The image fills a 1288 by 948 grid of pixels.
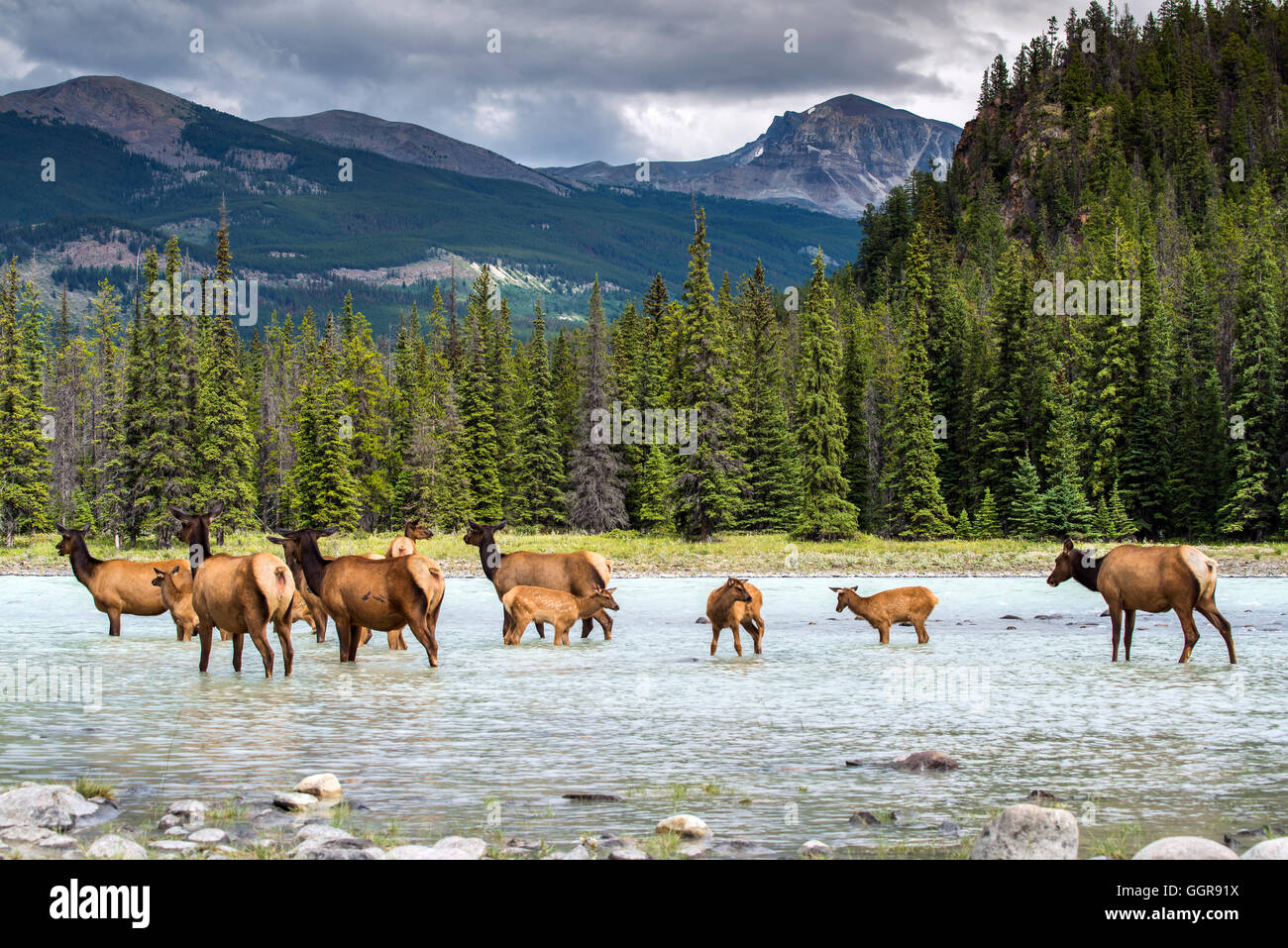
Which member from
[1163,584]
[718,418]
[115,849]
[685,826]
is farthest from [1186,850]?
[718,418]

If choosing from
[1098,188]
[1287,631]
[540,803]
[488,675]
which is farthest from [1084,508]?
[1098,188]

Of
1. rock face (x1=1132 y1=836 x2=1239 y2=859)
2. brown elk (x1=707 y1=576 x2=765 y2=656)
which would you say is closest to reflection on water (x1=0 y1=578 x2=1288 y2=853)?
brown elk (x1=707 y1=576 x2=765 y2=656)

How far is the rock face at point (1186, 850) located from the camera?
6.88 meters

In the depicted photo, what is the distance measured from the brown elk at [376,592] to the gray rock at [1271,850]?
41.7 ft

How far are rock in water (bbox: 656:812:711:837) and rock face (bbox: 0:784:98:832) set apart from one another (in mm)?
4427

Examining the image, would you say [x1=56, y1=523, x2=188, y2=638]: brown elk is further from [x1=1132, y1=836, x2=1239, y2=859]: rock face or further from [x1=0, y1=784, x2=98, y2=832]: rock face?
[x1=1132, y1=836, x2=1239, y2=859]: rock face

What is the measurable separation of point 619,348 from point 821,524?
3027 centimetres

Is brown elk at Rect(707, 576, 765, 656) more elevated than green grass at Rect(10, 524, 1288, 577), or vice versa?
brown elk at Rect(707, 576, 765, 656)

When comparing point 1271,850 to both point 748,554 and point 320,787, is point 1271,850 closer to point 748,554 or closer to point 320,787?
point 320,787

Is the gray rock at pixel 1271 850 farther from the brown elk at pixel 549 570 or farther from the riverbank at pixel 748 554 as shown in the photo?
the riverbank at pixel 748 554

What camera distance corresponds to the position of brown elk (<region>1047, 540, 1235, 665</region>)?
60.0ft

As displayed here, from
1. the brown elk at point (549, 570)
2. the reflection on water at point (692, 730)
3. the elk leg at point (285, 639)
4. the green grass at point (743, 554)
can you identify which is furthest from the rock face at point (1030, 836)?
the green grass at point (743, 554)

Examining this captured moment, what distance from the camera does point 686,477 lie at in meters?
62.3
